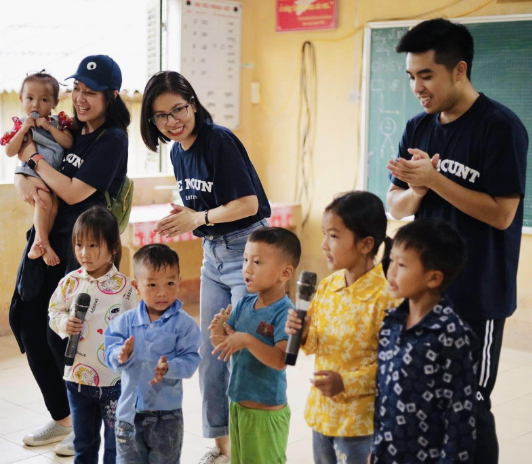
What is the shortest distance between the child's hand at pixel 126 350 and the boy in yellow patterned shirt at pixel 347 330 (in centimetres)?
53

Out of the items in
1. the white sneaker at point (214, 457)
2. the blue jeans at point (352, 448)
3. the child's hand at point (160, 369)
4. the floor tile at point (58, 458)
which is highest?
the child's hand at point (160, 369)

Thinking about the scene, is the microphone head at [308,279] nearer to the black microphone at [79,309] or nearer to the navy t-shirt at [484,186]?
the navy t-shirt at [484,186]

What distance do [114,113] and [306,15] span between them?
123 inches

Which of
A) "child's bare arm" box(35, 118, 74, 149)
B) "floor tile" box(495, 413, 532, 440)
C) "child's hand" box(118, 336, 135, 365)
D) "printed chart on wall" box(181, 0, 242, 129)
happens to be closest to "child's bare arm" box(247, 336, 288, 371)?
"child's hand" box(118, 336, 135, 365)

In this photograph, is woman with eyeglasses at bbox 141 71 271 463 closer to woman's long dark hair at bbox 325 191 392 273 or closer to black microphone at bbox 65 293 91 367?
black microphone at bbox 65 293 91 367

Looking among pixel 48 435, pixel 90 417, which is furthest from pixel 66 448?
pixel 90 417

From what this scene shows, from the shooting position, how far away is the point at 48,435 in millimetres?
3355

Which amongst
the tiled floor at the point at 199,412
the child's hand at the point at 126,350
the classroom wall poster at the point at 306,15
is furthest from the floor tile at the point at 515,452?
the classroom wall poster at the point at 306,15

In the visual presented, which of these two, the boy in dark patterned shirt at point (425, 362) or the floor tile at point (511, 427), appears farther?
the floor tile at point (511, 427)

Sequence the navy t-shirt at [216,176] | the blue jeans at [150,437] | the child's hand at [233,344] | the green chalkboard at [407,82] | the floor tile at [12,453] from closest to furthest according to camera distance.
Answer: the child's hand at [233,344]
the blue jeans at [150,437]
the navy t-shirt at [216,176]
the floor tile at [12,453]
the green chalkboard at [407,82]

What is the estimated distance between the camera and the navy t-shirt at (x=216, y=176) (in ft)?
9.46

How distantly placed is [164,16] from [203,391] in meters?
3.63

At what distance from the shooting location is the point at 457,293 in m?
2.37

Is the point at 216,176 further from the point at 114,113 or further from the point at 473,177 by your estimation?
the point at 473,177
